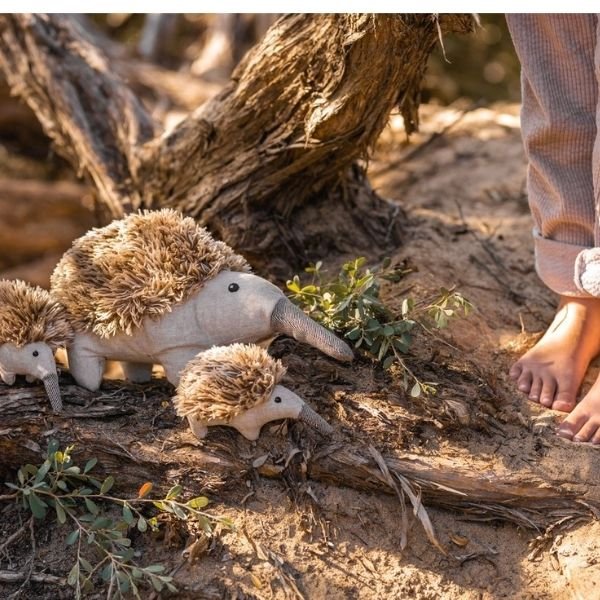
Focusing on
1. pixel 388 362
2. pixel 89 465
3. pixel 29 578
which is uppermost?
pixel 388 362

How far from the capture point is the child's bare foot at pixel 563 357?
262 cm

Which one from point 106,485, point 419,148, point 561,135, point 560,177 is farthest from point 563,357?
point 419,148

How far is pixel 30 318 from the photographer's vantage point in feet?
8.00

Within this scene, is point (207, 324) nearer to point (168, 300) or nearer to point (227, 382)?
point (168, 300)

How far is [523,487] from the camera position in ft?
7.55

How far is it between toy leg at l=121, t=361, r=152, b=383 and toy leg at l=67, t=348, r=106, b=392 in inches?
5.5

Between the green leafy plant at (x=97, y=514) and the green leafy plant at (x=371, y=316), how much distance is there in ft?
2.17

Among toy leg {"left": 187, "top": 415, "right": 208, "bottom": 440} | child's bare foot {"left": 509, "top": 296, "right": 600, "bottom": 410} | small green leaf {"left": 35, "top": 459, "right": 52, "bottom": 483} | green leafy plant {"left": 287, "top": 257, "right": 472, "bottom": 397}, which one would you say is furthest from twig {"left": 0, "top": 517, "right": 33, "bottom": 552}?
child's bare foot {"left": 509, "top": 296, "right": 600, "bottom": 410}

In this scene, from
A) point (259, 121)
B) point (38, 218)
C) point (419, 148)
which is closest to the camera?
point (259, 121)

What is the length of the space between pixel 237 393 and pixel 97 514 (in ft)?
1.69

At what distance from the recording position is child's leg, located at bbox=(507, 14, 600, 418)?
8.46 ft

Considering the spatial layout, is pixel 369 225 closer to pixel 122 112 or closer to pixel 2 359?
pixel 122 112

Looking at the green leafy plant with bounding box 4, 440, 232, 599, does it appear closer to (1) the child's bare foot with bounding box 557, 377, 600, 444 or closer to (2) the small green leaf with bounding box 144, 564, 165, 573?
(2) the small green leaf with bounding box 144, 564, 165, 573

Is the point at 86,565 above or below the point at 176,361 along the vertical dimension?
below
